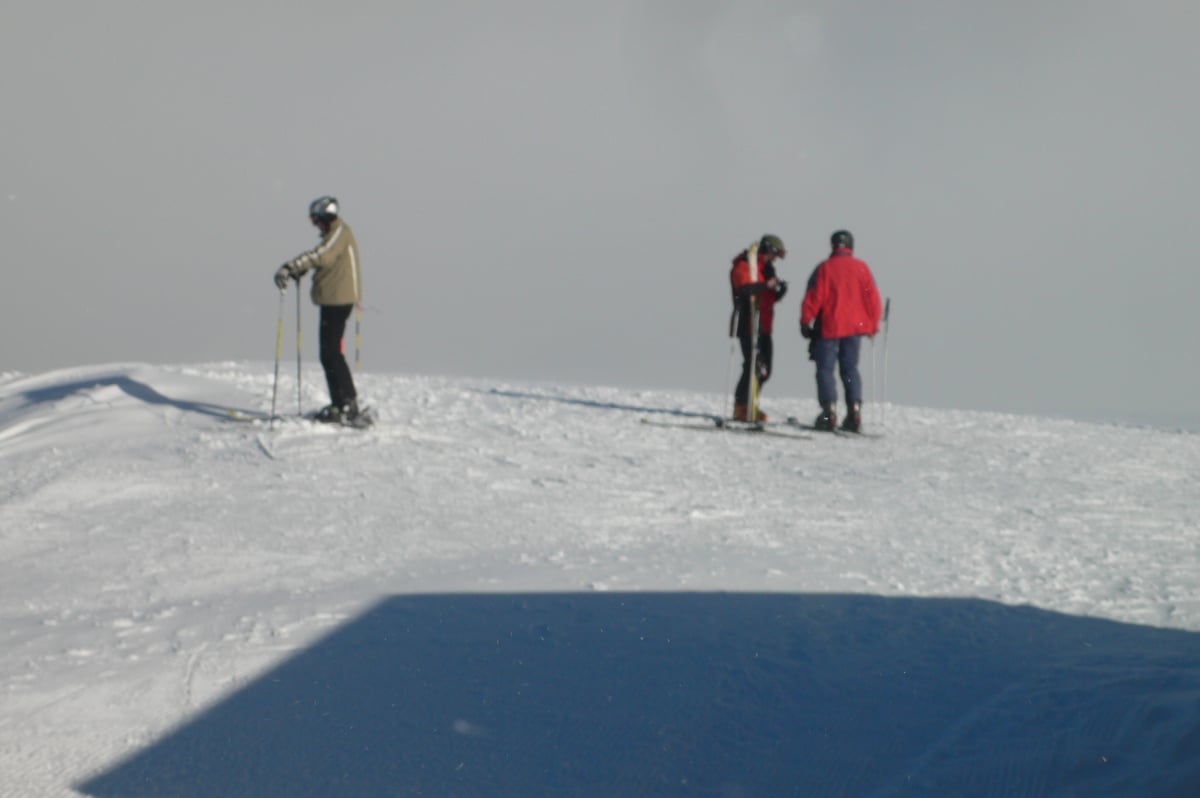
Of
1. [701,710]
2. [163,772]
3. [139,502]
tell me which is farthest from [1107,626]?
[139,502]

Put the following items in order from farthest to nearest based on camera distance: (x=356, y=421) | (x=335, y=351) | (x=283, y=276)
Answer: (x=356, y=421) → (x=335, y=351) → (x=283, y=276)

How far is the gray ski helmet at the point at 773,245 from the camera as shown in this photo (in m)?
10.3

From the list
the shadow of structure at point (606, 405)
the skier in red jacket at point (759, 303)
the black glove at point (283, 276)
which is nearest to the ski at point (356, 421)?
the black glove at point (283, 276)

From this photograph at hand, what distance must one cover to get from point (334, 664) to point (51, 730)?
953 mm

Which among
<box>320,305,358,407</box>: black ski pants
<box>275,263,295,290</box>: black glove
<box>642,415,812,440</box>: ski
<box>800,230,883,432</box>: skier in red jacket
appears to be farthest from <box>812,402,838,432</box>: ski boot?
<box>275,263,295,290</box>: black glove

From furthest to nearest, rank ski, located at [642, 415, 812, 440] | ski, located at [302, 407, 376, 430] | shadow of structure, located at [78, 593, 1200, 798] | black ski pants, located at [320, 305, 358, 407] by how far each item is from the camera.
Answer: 1. ski, located at [642, 415, 812, 440]
2. ski, located at [302, 407, 376, 430]
3. black ski pants, located at [320, 305, 358, 407]
4. shadow of structure, located at [78, 593, 1200, 798]

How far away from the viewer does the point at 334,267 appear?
342 inches

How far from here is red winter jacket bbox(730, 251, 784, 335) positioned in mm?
10391

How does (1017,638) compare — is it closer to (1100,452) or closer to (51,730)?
(51,730)

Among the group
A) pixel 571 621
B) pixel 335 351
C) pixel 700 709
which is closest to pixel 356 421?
pixel 335 351

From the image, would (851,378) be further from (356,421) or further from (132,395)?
(132,395)

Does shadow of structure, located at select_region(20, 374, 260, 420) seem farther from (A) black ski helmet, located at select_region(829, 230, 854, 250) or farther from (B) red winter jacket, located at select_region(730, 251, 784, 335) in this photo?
(A) black ski helmet, located at select_region(829, 230, 854, 250)

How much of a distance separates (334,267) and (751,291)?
4.13 m

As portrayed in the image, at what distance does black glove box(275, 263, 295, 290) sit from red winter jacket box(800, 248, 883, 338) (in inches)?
200
